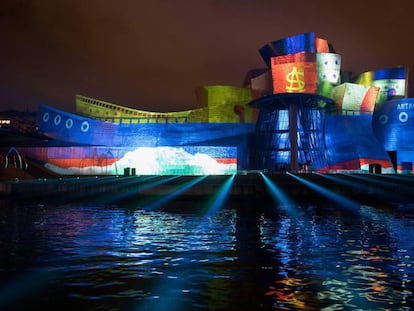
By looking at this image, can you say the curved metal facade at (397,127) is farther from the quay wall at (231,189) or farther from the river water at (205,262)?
the river water at (205,262)

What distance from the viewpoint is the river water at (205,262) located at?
31.4 feet

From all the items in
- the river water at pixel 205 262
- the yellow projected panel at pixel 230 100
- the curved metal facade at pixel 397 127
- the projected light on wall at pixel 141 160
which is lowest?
the river water at pixel 205 262

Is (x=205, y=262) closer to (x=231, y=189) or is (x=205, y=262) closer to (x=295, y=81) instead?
(x=231, y=189)

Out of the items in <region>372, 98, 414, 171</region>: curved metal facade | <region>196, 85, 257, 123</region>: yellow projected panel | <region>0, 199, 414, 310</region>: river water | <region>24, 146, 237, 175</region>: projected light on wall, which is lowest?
<region>0, 199, 414, 310</region>: river water

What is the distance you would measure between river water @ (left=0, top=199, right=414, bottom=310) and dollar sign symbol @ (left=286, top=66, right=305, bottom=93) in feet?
142

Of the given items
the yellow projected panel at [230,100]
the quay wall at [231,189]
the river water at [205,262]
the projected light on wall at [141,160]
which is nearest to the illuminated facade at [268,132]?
the projected light on wall at [141,160]

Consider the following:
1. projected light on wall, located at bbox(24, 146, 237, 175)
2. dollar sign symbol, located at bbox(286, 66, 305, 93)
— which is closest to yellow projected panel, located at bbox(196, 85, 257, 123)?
dollar sign symbol, located at bbox(286, 66, 305, 93)

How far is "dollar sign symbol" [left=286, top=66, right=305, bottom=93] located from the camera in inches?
2601

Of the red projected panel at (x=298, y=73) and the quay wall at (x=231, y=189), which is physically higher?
the red projected panel at (x=298, y=73)

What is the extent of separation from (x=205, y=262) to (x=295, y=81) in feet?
183

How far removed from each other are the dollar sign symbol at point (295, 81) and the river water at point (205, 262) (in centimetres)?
4326

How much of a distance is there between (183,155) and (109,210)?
3047 centimetres

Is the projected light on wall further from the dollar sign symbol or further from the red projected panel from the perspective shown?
the red projected panel

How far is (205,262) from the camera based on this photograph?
1318 centimetres
